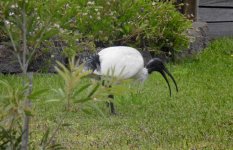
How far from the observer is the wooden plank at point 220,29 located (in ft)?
39.3

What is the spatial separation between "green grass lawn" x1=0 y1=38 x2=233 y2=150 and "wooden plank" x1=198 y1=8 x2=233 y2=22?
116 inches

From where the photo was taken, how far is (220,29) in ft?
39.7

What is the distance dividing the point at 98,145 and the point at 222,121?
1.39 metres

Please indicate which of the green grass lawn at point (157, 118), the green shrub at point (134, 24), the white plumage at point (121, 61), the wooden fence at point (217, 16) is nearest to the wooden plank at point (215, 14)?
the wooden fence at point (217, 16)

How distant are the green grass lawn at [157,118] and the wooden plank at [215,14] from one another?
9.67 feet

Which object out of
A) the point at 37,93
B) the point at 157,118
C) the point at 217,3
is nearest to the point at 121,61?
Result: the point at 157,118

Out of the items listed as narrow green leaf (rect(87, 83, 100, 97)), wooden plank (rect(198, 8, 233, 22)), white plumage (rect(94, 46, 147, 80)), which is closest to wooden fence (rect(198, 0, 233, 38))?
wooden plank (rect(198, 8, 233, 22))

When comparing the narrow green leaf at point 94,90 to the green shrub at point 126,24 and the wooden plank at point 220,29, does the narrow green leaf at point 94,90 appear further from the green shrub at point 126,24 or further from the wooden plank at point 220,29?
the wooden plank at point 220,29

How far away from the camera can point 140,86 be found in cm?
776

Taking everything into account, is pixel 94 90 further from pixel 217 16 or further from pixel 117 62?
pixel 217 16

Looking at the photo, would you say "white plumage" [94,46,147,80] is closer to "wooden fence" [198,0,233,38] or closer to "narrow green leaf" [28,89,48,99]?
"narrow green leaf" [28,89,48,99]

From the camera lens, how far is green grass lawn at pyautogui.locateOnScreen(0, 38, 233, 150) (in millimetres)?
5258

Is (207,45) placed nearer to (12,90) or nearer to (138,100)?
(138,100)

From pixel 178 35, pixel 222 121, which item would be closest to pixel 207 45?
pixel 178 35
